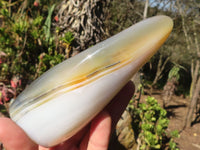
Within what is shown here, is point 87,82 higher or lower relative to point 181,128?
higher

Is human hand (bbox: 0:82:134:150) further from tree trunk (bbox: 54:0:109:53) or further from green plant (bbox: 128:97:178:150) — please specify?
green plant (bbox: 128:97:178:150)

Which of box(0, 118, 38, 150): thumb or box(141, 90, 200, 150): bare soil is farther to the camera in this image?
box(141, 90, 200, 150): bare soil

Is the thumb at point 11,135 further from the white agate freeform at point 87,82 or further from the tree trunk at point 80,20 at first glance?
the tree trunk at point 80,20

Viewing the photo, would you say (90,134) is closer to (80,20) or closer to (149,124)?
(80,20)

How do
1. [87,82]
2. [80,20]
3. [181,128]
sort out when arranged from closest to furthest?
1. [87,82]
2. [80,20]
3. [181,128]

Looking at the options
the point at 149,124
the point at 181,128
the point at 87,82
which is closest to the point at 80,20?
the point at 87,82

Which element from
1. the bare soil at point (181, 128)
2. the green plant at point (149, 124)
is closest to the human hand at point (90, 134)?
the green plant at point (149, 124)

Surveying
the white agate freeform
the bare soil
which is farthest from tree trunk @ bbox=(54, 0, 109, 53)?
the bare soil
